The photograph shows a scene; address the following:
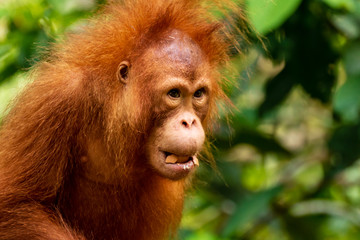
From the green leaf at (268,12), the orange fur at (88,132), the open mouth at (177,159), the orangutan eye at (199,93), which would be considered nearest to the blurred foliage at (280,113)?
the green leaf at (268,12)

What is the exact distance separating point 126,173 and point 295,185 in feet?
10.7

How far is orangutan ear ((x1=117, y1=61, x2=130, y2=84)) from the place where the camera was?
4.32 metres

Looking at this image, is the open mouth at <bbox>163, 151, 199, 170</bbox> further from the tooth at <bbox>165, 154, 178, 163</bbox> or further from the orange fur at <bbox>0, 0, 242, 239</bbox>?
the orange fur at <bbox>0, 0, 242, 239</bbox>

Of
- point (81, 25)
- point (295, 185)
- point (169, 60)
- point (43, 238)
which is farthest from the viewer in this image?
point (295, 185)

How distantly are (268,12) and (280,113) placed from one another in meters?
3.87

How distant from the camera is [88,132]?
4285 millimetres

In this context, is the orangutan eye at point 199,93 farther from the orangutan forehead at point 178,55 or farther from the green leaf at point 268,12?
the green leaf at point 268,12

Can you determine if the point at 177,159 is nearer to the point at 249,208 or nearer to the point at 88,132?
the point at 88,132

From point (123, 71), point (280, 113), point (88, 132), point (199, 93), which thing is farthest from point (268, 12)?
point (280, 113)

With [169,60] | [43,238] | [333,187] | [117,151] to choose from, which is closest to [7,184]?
[43,238]

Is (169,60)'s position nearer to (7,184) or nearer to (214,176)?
(7,184)

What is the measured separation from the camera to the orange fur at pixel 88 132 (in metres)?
4.15

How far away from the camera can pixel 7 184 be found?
4.16 metres

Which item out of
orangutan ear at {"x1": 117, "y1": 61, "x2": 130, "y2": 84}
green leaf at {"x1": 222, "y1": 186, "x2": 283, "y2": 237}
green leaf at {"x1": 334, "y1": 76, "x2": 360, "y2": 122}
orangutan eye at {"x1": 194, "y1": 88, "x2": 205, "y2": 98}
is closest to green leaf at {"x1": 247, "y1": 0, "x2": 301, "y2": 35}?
orangutan eye at {"x1": 194, "y1": 88, "x2": 205, "y2": 98}
